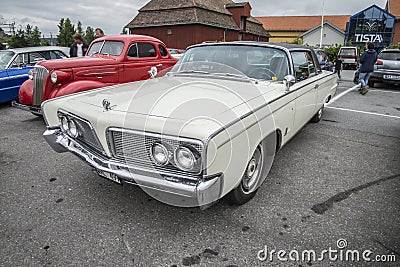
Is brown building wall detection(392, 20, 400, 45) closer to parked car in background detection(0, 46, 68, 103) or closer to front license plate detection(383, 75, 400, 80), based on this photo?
front license plate detection(383, 75, 400, 80)

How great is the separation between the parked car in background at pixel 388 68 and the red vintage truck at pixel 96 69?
25.5 ft

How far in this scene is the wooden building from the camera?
1086 inches

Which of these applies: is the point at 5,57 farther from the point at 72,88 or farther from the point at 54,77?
the point at 72,88

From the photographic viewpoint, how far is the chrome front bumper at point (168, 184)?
6.95ft

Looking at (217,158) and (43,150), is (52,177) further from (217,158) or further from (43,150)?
(217,158)

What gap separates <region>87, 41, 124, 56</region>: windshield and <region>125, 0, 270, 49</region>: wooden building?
20.8 meters

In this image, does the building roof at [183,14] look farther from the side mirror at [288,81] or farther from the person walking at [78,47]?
the side mirror at [288,81]

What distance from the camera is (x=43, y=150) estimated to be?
14.7 ft

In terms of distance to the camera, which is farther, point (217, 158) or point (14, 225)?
point (14, 225)

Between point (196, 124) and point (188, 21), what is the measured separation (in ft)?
89.4

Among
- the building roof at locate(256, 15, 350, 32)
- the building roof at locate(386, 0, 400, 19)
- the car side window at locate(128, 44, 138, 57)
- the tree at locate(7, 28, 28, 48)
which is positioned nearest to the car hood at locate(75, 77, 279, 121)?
the car side window at locate(128, 44, 138, 57)

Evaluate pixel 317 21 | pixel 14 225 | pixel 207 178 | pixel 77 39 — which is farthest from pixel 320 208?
pixel 317 21

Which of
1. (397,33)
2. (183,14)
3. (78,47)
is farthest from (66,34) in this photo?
(397,33)

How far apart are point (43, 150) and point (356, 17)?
123 ft
